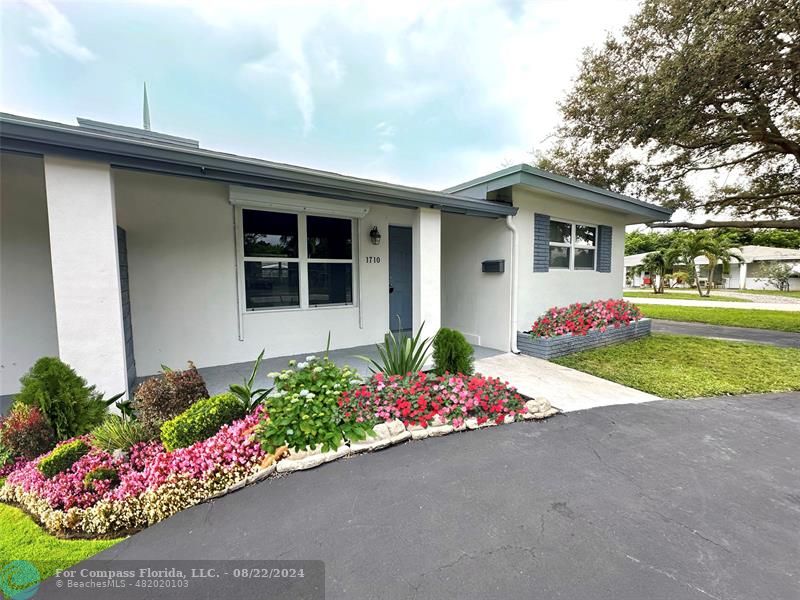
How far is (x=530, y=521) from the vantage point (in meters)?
2.09

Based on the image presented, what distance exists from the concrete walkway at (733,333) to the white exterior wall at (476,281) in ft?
17.8

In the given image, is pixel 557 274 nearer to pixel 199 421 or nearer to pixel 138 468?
pixel 199 421

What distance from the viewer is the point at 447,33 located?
298 inches

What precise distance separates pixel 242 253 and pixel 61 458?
126 inches

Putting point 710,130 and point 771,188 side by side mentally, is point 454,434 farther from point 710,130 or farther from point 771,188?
point 771,188

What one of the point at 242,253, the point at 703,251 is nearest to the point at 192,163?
the point at 242,253

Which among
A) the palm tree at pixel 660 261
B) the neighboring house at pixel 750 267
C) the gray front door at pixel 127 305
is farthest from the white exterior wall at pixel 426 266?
the neighboring house at pixel 750 267

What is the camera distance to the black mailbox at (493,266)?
20.3ft

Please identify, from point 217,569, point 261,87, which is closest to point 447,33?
point 261,87

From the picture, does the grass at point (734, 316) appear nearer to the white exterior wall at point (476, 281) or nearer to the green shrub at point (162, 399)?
the white exterior wall at point (476, 281)

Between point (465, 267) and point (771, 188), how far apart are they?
10730mm

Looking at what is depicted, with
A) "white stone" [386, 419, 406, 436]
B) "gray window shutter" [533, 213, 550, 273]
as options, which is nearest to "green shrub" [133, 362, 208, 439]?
"white stone" [386, 419, 406, 436]

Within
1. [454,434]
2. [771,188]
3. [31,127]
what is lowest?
[454,434]

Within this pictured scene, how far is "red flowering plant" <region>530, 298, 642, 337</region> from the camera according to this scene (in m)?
6.46
